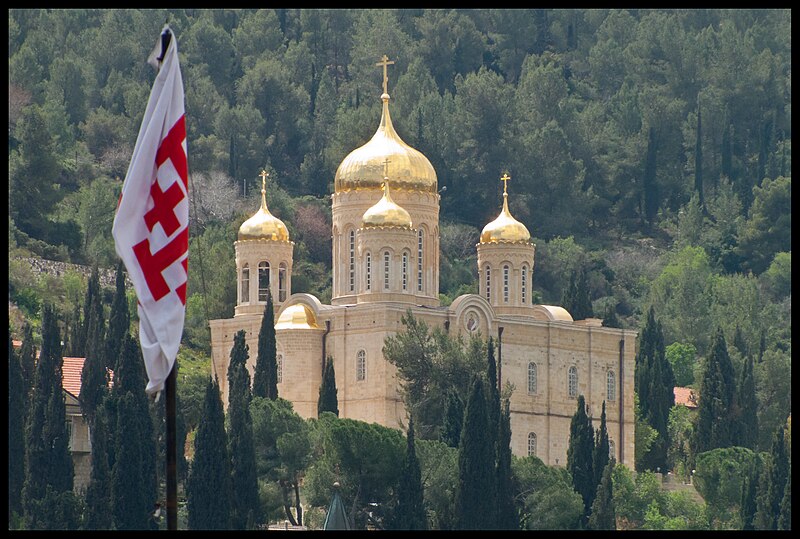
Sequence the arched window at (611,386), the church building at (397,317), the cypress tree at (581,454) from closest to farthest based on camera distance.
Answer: the cypress tree at (581,454) < the church building at (397,317) < the arched window at (611,386)

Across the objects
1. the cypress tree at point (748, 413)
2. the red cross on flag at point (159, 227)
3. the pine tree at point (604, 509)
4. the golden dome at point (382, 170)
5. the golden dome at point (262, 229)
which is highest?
the golden dome at point (382, 170)

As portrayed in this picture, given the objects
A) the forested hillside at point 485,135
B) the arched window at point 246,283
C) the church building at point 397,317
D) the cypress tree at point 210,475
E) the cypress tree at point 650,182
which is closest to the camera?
the cypress tree at point 210,475

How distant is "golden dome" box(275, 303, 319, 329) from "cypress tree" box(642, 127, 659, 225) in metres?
48.0

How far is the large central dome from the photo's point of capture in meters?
72.4

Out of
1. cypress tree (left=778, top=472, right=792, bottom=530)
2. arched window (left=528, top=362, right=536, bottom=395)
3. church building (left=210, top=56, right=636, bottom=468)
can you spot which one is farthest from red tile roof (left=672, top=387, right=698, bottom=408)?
cypress tree (left=778, top=472, right=792, bottom=530)

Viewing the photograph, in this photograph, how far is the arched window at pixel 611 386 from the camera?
247ft

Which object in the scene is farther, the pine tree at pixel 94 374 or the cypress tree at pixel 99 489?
the pine tree at pixel 94 374

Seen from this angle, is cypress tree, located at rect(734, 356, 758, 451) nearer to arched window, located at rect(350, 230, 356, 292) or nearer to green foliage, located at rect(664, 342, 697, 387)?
arched window, located at rect(350, 230, 356, 292)

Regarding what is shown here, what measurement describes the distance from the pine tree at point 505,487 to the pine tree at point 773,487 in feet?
22.8

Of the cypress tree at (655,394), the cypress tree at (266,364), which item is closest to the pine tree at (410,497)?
the cypress tree at (266,364)

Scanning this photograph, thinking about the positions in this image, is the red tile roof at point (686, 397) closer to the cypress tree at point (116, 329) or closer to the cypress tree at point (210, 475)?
the cypress tree at point (116, 329)

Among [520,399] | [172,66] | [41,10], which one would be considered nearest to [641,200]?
[41,10]

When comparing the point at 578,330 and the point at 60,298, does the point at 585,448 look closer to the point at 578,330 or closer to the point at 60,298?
the point at 578,330

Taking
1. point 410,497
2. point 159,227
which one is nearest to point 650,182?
point 410,497
